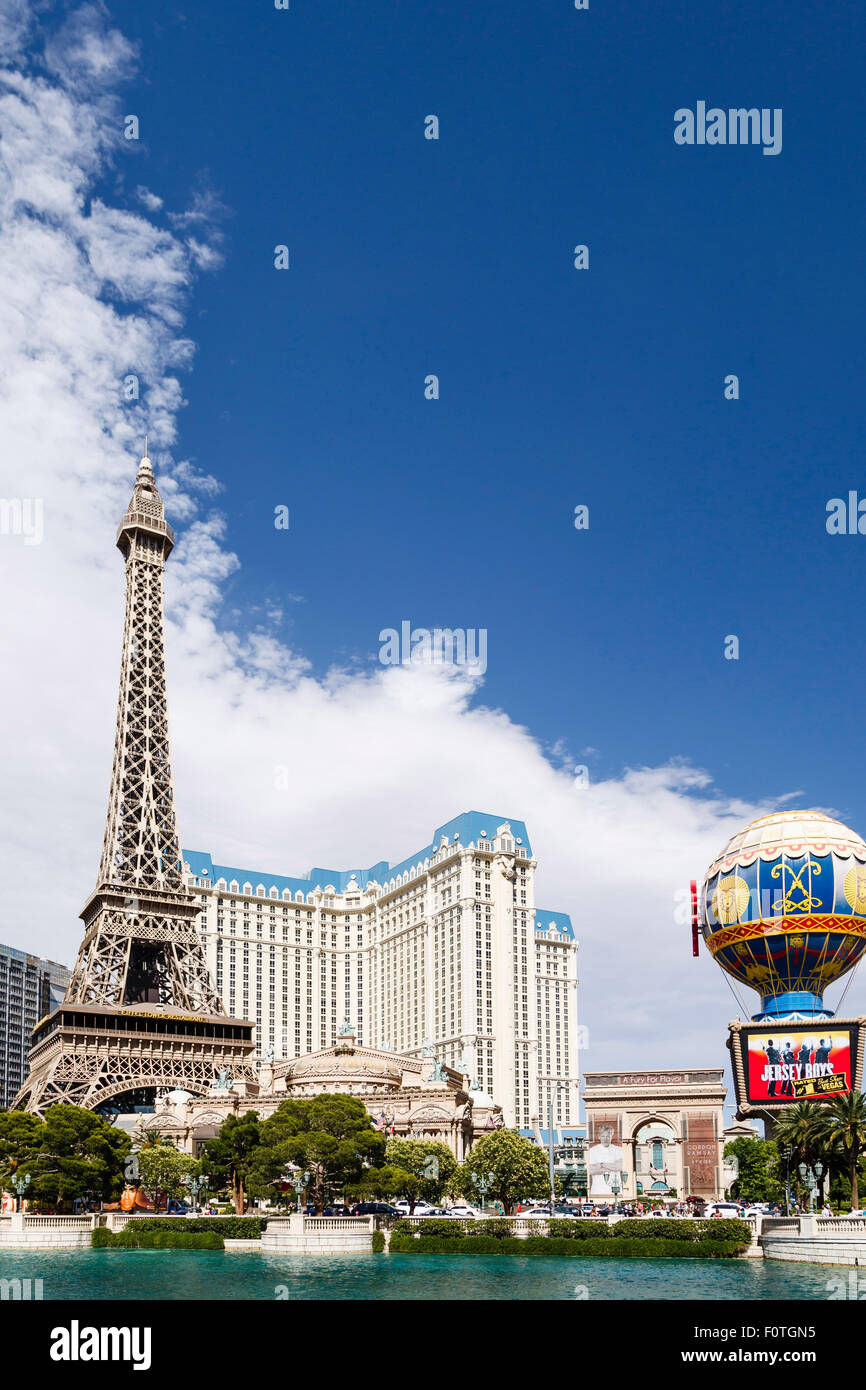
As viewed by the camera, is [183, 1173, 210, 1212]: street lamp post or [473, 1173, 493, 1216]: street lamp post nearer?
[473, 1173, 493, 1216]: street lamp post

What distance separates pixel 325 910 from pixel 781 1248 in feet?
460

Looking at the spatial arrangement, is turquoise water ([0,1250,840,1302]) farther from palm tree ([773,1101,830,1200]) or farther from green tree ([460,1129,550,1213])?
green tree ([460,1129,550,1213])

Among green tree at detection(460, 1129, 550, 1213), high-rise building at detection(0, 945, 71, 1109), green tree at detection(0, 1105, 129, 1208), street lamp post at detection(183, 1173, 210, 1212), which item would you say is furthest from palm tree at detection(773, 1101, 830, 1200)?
high-rise building at detection(0, 945, 71, 1109)

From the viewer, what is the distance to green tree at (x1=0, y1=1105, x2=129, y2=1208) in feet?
218

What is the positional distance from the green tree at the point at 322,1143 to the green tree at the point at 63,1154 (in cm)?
1109

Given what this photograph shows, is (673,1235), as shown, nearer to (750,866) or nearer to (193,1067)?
(750,866)

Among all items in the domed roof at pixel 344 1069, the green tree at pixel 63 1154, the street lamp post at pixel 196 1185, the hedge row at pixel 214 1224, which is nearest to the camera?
the hedge row at pixel 214 1224

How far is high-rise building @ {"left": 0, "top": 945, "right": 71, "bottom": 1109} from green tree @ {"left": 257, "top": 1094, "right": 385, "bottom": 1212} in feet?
430

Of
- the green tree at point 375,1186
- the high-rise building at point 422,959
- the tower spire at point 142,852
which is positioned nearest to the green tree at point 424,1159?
the green tree at point 375,1186

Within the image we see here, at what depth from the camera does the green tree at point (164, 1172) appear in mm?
78750

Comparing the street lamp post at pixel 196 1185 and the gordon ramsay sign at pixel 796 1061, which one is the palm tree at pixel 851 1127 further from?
the street lamp post at pixel 196 1185

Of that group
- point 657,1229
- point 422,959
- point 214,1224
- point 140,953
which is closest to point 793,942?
point 657,1229
